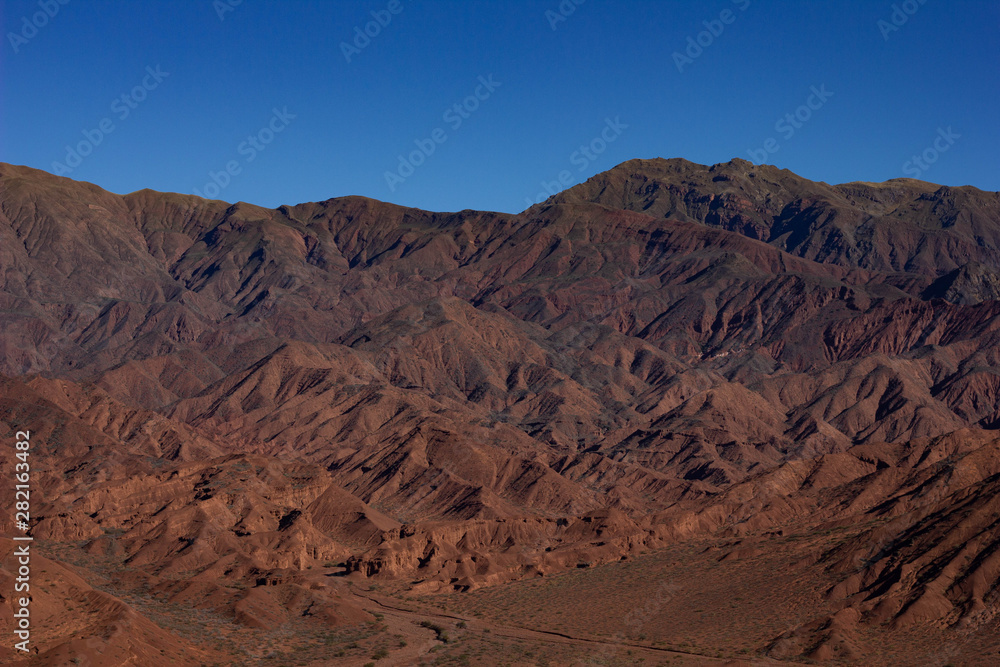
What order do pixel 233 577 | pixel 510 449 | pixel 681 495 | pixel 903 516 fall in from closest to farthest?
pixel 903 516, pixel 233 577, pixel 681 495, pixel 510 449

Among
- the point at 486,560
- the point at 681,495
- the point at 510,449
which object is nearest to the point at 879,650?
the point at 486,560

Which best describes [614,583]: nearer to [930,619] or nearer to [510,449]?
[930,619]

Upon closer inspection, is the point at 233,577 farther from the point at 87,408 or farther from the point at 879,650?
the point at 87,408

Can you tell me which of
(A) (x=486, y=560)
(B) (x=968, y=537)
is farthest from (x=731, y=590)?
(A) (x=486, y=560)

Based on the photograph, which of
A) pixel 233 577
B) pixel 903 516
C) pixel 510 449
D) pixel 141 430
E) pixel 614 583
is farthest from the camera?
pixel 510 449

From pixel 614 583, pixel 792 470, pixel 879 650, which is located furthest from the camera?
pixel 792 470

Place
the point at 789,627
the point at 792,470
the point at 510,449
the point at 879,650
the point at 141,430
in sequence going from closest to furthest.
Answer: the point at 879,650 → the point at 789,627 → the point at 792,470 → the point at 141,430 → the point at 510,449

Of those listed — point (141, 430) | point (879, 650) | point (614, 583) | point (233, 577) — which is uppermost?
point (141, 430)

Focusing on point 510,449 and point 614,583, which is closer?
point 614,583

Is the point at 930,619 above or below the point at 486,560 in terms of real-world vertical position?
below
